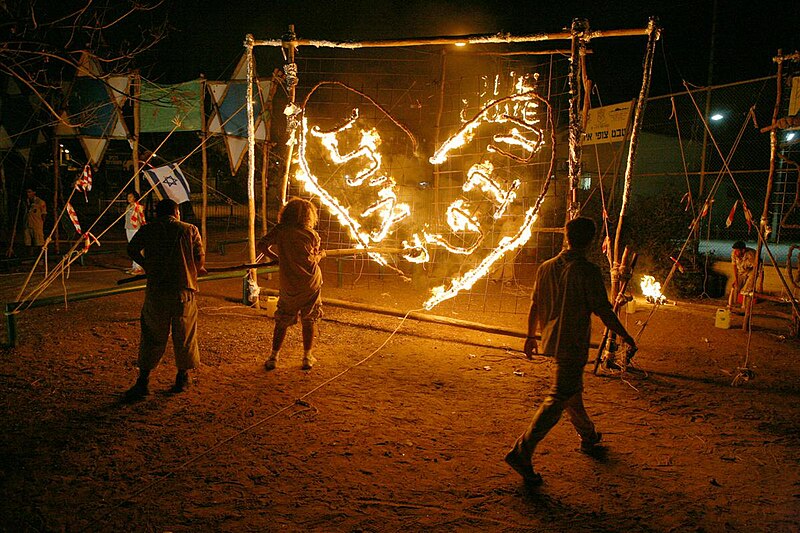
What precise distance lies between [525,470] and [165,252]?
4.09m

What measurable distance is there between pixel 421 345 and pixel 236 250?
13.1 meters

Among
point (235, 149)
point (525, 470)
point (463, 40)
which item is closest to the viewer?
point (525, 470)

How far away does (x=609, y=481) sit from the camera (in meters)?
4.09

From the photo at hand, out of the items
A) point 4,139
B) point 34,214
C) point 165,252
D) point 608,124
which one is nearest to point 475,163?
point 608,124

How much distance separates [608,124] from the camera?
13258 mm

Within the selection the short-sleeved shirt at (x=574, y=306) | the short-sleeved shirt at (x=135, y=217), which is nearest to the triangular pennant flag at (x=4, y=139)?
the short-sleeved shirt at (x=135, y=217)

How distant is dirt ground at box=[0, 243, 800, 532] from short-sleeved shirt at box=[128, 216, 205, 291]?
127cm

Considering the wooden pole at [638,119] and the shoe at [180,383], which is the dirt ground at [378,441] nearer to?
the shoe at [180,383]

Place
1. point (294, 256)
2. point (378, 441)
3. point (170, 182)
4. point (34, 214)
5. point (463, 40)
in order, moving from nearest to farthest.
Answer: point (378, 441) → point (294, 256) → point (463, 40) → point (170, 182) → point (34, 214)

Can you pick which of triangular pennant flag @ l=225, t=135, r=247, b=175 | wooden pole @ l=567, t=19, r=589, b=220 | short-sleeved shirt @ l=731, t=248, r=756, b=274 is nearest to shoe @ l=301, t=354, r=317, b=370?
wooden pole @ l=567, t=19, r=589, b=220

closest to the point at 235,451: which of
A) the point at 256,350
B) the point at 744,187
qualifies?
the point at 256,350

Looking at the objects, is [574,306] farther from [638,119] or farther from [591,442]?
[638,119]

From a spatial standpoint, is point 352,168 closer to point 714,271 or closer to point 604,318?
point 714,271

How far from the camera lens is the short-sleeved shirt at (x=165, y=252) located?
209 inches
